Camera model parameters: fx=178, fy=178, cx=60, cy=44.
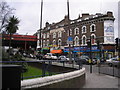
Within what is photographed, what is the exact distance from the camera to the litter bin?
266 cm

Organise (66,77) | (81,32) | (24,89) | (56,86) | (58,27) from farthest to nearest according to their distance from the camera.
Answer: (58,27)
(81,32)
(66,77)
(56,86)
(24,89)

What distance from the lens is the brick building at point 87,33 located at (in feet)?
143

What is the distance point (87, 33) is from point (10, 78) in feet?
148

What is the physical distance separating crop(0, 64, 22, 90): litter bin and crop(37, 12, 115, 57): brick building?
3414 centimetres

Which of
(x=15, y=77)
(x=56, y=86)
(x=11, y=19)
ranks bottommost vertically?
(x=56, y=86)

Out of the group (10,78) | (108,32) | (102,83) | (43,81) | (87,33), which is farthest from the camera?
(87,33)

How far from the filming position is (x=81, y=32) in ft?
161

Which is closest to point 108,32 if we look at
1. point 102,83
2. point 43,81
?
point 102,83

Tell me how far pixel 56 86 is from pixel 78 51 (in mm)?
44099

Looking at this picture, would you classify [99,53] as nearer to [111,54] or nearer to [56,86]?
[111,54]

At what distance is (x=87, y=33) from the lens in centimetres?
4694

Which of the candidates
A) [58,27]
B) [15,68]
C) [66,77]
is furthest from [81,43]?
[15,68]

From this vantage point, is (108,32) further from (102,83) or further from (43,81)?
(43,81)

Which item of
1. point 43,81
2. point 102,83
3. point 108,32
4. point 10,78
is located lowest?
point 102,83
